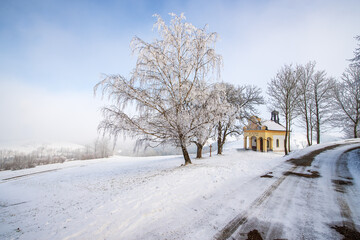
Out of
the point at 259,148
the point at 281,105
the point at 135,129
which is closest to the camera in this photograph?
the point at 135,129

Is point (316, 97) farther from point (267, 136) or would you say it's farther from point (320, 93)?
point (267, 136)

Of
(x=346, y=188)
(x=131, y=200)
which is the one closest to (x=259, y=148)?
(x=346, y=188)

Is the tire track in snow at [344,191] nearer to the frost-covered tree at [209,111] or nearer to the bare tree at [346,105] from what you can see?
the frost-covered tree at [209,111]

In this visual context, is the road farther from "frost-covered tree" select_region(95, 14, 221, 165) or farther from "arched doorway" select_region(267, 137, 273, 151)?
"arched doorway" select_region(267, 137, 273, 151)

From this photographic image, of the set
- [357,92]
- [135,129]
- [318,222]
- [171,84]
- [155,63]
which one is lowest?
Result: [318,222]

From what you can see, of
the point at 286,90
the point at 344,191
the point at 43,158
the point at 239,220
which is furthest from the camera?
the point at 43,158

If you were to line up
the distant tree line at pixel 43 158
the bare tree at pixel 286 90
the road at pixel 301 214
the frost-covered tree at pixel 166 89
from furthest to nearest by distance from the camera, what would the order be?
1. the distant tree line at pixel 43 158
2. the bare tree at pixel 286 90
3. the frost-covered tree at pixel 166 89
4. the road at pixel 301 214

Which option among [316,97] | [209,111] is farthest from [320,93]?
[209,111]

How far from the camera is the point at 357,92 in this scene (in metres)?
17.6

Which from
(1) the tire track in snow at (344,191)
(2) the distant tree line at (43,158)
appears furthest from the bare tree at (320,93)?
(2) the distant tree line at (43,158)

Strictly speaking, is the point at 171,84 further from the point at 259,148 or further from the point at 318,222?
the point at 259,148

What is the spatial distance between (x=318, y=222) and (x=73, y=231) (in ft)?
17.5

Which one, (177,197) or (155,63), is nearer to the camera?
(177,197)

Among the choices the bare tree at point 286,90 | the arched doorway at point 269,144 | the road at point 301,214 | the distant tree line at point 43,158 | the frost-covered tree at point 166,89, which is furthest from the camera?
the distant tree line at point 43,158
